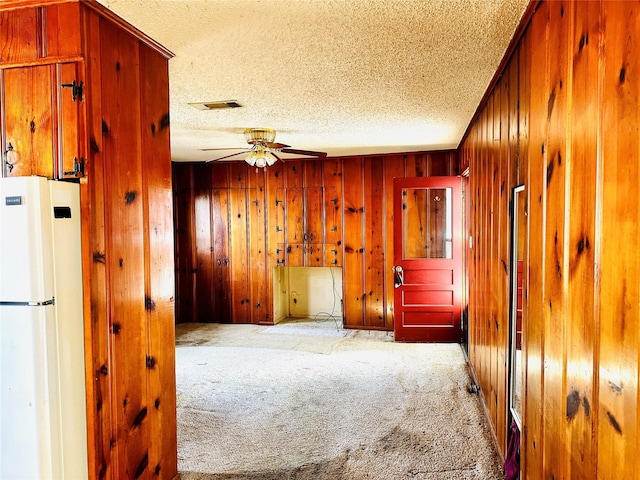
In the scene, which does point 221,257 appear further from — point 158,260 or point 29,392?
point 29,392

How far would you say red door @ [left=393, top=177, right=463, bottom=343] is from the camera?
17.6 feet

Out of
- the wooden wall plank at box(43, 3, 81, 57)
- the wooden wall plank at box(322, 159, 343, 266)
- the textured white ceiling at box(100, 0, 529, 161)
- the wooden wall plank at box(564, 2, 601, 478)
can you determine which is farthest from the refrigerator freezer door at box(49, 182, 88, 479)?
the wooden wall plank at box(322, 159, 343, 266)

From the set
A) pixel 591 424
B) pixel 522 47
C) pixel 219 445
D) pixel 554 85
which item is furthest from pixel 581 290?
pixel 219 445

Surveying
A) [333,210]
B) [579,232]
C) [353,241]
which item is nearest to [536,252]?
[579,232]

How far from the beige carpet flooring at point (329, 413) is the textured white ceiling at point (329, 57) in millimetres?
2441

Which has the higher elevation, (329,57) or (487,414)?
(329,57)

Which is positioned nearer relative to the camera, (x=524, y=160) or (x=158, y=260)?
(x=524, y=160)

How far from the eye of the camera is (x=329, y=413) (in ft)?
11.2

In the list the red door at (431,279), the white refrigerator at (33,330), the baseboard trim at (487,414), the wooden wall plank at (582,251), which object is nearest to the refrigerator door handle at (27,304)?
the white refrigerator at (33,330)

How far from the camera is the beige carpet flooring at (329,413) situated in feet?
8.76

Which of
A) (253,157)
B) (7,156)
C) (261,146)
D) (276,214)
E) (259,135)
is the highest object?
(259,135)

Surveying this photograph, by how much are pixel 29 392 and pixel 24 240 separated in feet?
1.98

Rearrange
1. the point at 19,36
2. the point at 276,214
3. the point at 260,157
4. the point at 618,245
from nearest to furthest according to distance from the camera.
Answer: the point at 618,245
the point at 19,36
the point at 260,157
the point at 276,214

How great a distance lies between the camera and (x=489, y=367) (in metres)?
3.18
